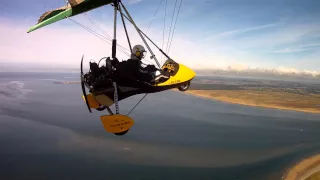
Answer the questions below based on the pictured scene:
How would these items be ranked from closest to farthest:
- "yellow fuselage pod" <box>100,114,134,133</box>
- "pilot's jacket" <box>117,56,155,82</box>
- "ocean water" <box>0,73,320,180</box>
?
"yellow fuselage pod" <box>100,114,134,133</box>, "pilot's jacket" <box>117,56,155,82</box>, "ocean water" <box>0,73,320,180</box>

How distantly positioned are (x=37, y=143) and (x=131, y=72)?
141 ft

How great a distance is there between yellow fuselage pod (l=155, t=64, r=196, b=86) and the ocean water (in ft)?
81.9

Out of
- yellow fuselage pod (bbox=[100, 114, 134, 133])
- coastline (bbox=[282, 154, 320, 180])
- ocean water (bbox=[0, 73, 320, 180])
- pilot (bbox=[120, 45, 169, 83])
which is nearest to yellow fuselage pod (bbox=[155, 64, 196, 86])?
pilot (bbox=[120, 45, 169, 83])

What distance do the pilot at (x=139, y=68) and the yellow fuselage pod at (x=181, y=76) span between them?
274 millimetres

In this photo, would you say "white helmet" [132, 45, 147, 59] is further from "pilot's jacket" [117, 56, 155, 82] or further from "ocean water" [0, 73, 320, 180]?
"ocean water" [0, 73, 320, 180]

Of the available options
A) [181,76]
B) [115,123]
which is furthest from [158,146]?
[115,123]

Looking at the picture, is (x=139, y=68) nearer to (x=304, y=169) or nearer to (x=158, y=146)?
(x=158, y=146)

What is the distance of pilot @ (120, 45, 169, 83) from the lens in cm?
686

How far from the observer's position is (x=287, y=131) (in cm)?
5303

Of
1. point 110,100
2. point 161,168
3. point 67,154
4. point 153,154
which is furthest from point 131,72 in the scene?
point 67,154

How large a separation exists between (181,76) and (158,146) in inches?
1342

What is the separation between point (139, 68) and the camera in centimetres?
717

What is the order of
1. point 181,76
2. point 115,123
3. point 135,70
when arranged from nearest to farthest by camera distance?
point 115,123 < point 135,70 < point 181,76

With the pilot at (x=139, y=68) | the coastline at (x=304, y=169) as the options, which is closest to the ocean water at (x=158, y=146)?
the coastline at (x=304, y=169)
